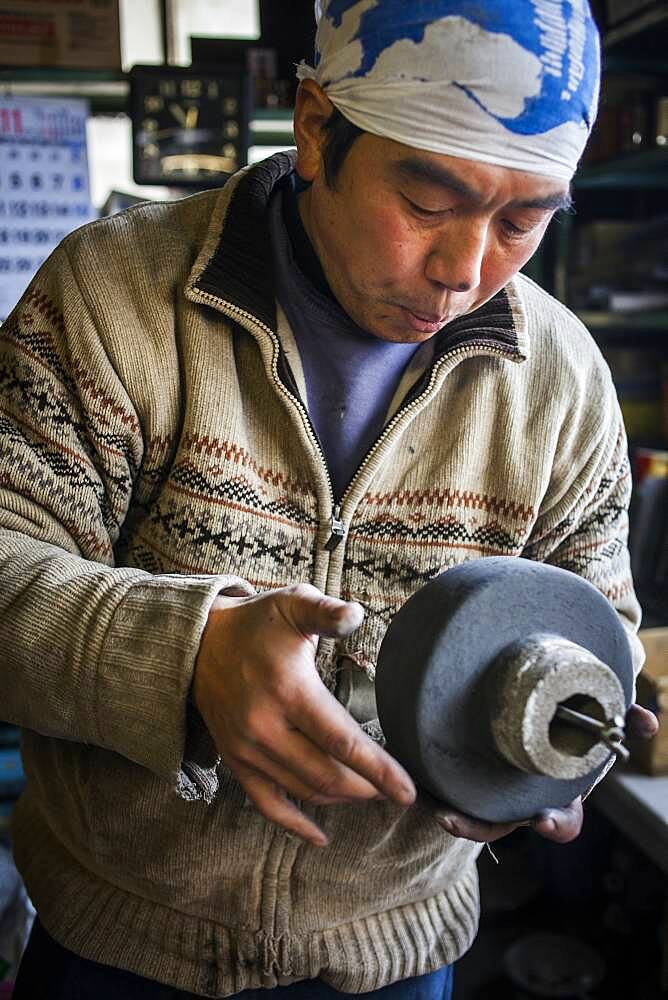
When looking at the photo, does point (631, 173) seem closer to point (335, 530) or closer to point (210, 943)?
point (335, 530)

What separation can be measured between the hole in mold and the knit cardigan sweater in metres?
0.29

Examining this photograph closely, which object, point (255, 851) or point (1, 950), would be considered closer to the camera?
point (255, 851)

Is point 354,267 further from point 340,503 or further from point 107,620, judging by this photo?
point 107,620

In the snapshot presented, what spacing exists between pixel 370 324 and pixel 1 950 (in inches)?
60.3

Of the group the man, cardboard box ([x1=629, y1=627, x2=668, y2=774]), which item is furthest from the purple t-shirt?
cardboard box ([x1=629, y1=627, x2=668, y2=774])

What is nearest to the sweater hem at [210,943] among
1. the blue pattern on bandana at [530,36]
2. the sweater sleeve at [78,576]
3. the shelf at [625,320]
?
the sweater sleeve at [78,576]

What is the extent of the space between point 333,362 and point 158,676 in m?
0.44

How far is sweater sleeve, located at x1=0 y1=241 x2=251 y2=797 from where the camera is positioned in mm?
894

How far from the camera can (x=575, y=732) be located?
857 mm

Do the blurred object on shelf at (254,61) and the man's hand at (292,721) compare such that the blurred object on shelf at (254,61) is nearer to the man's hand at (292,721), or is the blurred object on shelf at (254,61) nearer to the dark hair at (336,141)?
the dark hair at (336,141)

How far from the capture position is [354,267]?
1.03 m

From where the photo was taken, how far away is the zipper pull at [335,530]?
1.09 meters

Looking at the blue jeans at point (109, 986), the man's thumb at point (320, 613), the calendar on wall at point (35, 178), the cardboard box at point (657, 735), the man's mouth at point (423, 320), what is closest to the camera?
the man's thumb at point (320, 613)

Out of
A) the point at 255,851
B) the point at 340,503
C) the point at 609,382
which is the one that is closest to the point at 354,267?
the point at 340,503
